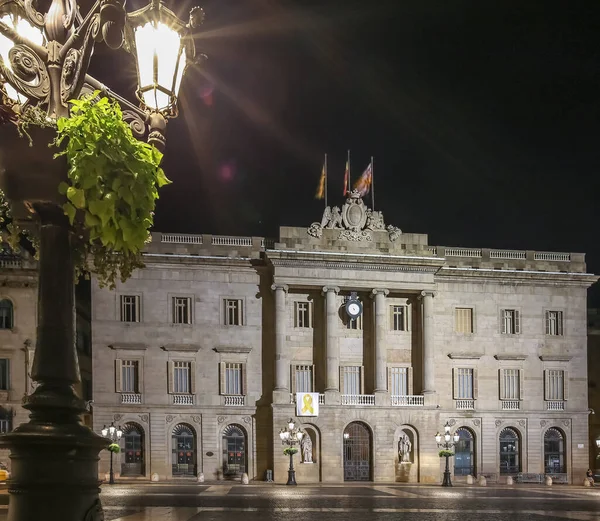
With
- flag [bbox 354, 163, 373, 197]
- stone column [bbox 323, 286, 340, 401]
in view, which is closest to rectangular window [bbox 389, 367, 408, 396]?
stone column [bbox 323, 286, 340, 401]

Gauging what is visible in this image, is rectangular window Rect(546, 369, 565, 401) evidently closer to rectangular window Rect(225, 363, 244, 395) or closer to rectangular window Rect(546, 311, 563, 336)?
rectangular window Rect(546, 311, 563, 336)

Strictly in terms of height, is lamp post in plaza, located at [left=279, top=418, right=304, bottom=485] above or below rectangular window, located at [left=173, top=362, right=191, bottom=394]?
below

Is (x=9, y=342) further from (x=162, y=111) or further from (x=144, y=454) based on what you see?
(x=162, y=111)

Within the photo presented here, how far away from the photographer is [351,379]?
167ft

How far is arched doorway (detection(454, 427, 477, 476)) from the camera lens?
51281mm

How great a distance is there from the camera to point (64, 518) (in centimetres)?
503

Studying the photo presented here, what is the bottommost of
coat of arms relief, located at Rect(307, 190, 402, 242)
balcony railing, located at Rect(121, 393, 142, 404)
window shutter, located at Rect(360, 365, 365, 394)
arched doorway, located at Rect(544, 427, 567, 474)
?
arched doorway, located at Rect(544, 427, 567, 474)

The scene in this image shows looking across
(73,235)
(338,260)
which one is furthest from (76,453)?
(338,260)

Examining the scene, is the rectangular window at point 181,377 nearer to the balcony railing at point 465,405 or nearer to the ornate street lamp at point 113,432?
the ornate street lamp at point 113,432

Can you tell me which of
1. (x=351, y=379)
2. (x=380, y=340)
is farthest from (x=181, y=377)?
(x=380, y=340)

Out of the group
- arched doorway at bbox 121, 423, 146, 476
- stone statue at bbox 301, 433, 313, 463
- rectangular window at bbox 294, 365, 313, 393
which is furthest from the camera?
rectangular window at bbox 294, 365, 313, 393

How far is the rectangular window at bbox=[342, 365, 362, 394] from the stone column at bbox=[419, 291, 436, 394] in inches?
164

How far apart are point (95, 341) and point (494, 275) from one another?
1019 inches

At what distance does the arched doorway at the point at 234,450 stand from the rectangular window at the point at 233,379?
2.20m
